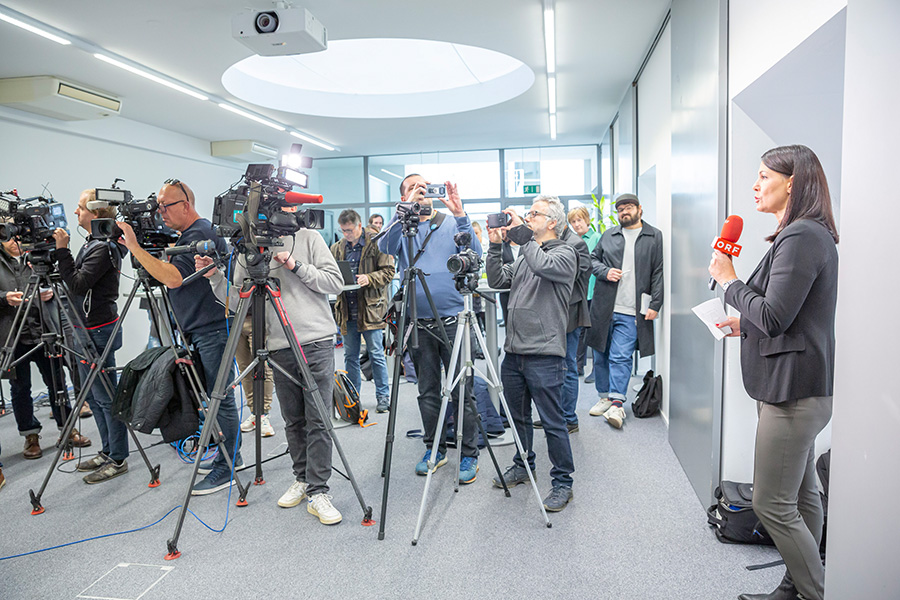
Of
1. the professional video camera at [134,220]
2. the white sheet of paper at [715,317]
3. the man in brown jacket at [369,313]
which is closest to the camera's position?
the white sheet of paper at [715,317]

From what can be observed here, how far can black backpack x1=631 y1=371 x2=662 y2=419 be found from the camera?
4.03 meters

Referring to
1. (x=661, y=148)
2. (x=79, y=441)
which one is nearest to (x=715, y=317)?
(x=661, y=148)

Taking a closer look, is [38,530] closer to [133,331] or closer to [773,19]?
[773,19]

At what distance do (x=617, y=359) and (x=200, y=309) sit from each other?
2.84 m

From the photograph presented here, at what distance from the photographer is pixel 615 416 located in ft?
12.5

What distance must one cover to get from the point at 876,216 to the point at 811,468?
974 millimetres

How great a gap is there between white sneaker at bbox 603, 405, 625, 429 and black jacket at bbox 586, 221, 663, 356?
0.48 meters

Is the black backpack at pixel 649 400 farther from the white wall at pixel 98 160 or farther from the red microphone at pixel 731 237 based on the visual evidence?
the white wall at pixel 98 160

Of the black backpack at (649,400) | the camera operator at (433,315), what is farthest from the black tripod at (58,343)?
the black backpack at (649,400)

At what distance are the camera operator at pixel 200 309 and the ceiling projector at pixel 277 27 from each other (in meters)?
1.34

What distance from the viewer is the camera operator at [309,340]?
2516 millimetres

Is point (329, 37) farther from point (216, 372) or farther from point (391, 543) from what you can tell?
point (391, 543)

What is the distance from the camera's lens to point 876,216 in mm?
1181

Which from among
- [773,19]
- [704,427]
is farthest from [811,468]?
Answer: [773,19]
